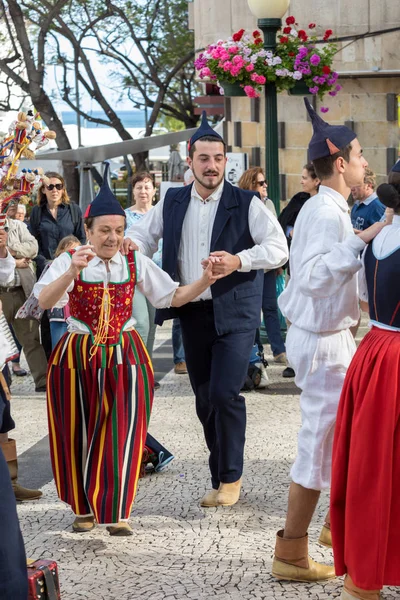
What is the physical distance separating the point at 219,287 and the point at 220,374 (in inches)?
18.7

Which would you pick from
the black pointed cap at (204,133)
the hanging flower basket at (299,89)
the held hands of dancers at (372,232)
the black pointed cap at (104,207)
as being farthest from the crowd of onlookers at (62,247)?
the held hands of dancers at (372,232)

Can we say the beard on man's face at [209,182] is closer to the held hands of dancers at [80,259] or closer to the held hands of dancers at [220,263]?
the held hands of dancers at [220,263]

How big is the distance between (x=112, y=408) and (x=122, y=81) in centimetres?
2590

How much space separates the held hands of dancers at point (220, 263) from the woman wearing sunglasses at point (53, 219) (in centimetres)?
471

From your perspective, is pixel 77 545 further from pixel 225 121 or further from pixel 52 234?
pixel 225 121

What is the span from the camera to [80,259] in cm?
492

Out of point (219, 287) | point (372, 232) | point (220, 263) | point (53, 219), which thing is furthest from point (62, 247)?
point (372, 232)

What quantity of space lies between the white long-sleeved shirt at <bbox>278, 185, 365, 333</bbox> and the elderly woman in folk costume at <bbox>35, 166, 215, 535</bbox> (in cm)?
84

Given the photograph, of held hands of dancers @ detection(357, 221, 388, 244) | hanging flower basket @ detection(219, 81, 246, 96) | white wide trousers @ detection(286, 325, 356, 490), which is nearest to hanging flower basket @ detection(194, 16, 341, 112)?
hanging flower basket @ detection(219, 81, 246, 96)

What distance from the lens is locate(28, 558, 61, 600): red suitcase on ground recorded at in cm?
383

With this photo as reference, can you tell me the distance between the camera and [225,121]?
17.0m

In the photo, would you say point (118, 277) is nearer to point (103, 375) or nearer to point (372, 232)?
point (103, 375)

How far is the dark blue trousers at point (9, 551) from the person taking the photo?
11.6ft

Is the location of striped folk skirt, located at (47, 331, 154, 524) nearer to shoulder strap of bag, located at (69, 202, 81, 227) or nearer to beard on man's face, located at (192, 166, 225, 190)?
beard on man's face, located at (192, 166, 225, 190)
